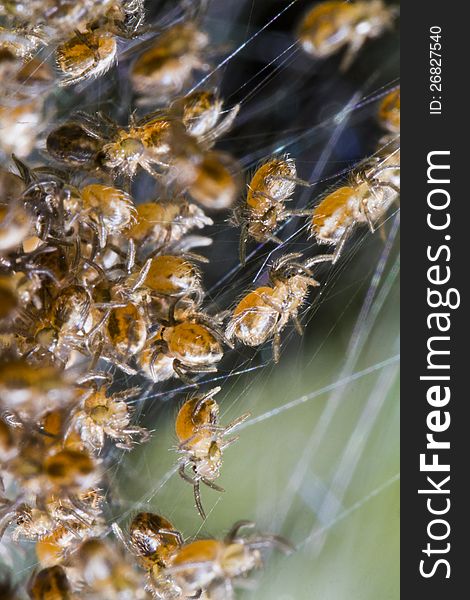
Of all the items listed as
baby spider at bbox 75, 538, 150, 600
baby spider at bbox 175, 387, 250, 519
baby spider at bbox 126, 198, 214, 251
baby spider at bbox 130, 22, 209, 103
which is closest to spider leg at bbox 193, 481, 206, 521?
baby spider at bbox 175, 387, 250, 519

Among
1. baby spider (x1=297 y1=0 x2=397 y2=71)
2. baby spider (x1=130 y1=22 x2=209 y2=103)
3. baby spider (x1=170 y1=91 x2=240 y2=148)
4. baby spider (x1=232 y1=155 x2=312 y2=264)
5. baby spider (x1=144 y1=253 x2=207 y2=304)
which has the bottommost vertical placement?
baby spider (x1=144 y1=253 x2=207 y2=304)

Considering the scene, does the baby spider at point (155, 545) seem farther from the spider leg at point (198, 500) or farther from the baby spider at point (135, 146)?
the baby spider at point (135, 146)

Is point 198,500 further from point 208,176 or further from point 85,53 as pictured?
point 85,53

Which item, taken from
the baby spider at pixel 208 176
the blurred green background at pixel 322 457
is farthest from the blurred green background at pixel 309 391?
the baby spider at pixel 208 176

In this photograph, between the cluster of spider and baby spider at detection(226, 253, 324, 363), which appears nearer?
the cluster of spider

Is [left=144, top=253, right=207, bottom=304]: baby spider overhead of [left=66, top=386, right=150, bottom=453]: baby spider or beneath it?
overhead

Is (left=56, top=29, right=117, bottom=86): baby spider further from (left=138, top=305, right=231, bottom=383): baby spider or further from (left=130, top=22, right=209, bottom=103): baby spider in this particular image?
(left=138, top=305, right=231, bottom=383): baby spider

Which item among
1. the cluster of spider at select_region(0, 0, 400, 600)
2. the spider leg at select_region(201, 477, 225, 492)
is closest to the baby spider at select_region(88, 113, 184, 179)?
→ the cluster of spider at select_region(0, 0, 400, 600)

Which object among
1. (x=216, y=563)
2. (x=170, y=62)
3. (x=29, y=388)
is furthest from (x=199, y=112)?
(x=216, y=563)
